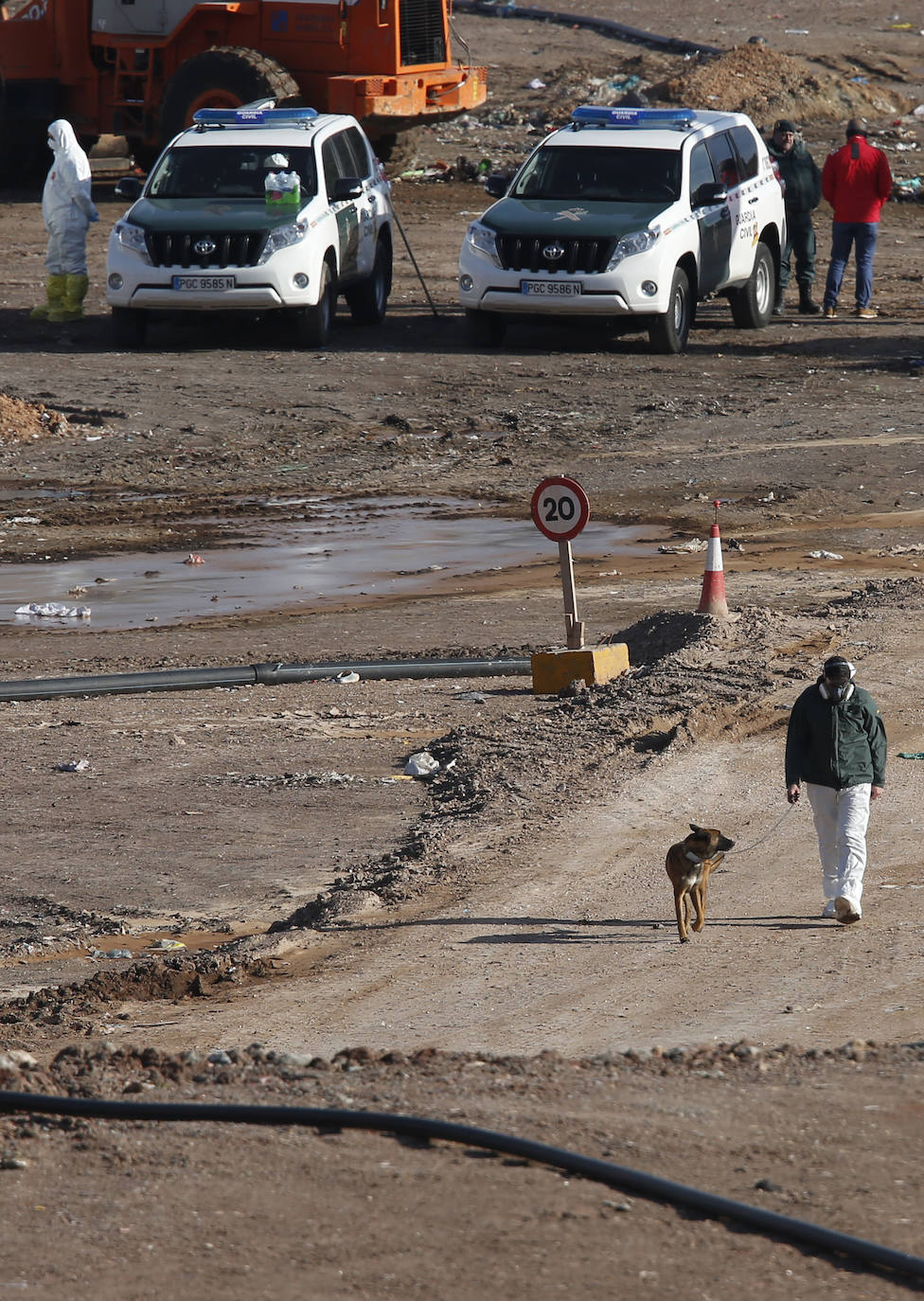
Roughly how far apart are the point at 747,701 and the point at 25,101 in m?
20.7

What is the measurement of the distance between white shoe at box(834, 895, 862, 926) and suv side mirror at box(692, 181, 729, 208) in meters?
13.1

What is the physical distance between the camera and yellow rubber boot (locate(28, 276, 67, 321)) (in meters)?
20.7

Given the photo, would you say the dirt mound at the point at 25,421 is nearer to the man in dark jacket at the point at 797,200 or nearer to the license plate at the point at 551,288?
the license plate at the point at 551,288

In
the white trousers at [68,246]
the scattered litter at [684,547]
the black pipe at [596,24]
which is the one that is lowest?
the scattered litter at [684,547]

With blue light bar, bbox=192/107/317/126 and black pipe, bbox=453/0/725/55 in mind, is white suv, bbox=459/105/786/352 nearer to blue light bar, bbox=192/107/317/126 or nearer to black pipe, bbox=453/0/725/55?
blue light bar, bbox=192/107/317/126

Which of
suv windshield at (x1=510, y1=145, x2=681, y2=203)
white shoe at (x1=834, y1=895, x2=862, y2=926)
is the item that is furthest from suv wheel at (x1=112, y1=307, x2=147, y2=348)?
white shoe at (x1=834, y1=895, x2=862, y2=926)

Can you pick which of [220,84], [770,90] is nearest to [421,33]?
[220,84]

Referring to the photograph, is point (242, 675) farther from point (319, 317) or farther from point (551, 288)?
point (319, 317)

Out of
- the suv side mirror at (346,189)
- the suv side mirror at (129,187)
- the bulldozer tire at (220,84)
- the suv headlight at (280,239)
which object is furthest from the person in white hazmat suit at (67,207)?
the bulldozer tire at (220,84)

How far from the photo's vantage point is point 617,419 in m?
16.9

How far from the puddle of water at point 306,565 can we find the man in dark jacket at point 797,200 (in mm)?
8649

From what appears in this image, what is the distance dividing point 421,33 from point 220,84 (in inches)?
121

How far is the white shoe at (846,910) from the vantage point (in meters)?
7.29

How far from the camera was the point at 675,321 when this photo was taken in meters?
19.1
